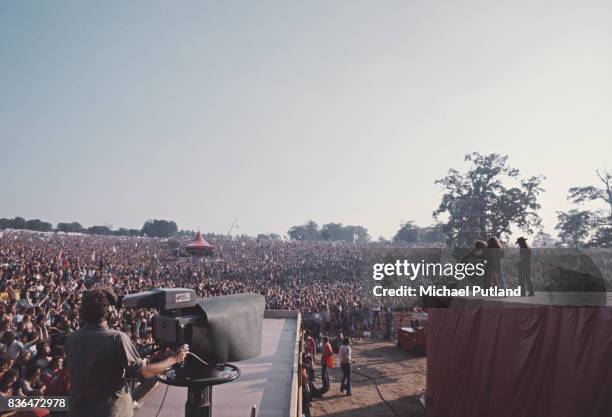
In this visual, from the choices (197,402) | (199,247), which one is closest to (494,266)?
(197,402)

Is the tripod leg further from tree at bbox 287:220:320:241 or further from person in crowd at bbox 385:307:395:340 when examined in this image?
tree at bbox 287:220:320:241

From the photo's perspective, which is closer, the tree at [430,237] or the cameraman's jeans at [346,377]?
the cameraman's jeans at [346,377]

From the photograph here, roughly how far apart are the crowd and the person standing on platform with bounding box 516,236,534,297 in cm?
839

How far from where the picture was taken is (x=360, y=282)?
3453 centimetres

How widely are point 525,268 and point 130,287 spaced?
→ 53.7 ft

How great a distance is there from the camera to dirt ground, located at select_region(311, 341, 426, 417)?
1094 cm

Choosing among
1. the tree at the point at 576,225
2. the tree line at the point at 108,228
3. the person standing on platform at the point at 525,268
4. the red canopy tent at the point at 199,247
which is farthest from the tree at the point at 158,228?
the person standing on platform at the point at 525,268

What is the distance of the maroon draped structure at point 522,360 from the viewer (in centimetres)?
533

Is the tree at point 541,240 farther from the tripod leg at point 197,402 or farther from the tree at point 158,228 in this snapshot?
the tree at point 158,228

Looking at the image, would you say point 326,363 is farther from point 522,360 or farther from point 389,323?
point 389,323

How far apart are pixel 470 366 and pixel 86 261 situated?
91.0ft

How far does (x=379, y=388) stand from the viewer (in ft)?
42.8

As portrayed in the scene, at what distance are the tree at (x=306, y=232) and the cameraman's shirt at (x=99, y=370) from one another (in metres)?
129

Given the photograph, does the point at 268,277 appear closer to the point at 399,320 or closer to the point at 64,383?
the point at 399,320
